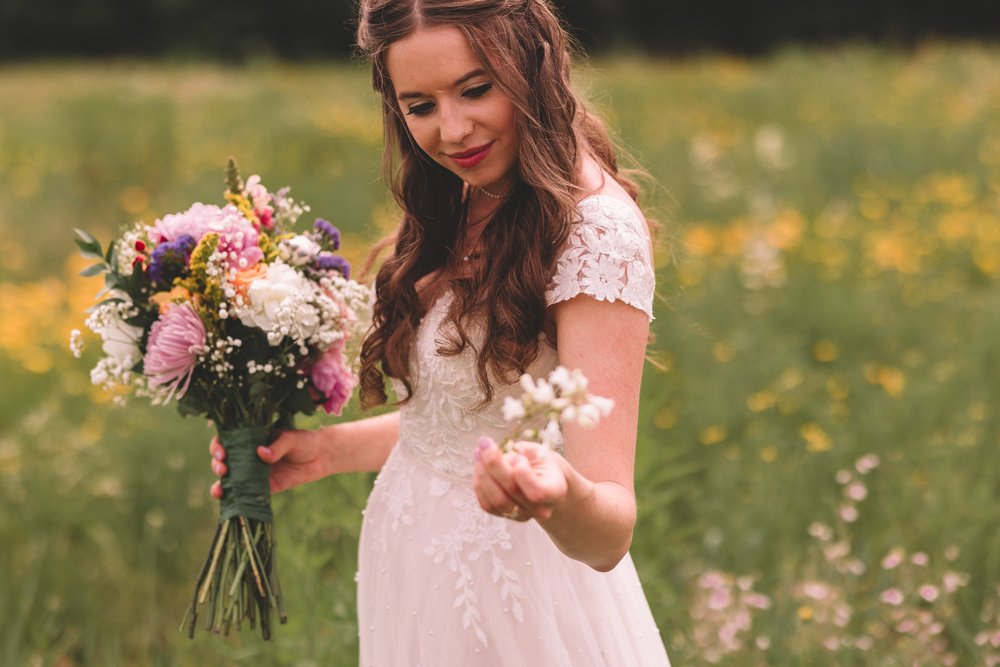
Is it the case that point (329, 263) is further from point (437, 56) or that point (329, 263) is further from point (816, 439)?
point (816, 439)

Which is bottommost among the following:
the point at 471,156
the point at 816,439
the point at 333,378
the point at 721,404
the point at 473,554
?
the point at 721,404

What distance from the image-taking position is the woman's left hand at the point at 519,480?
1.19 m

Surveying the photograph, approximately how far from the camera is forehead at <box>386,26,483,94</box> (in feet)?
5.00

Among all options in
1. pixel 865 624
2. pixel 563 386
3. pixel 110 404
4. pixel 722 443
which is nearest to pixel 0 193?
pixel 110 404

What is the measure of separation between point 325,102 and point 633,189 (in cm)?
918

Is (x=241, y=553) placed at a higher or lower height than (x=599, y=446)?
lower

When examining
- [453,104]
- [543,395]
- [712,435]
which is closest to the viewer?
[543,395]

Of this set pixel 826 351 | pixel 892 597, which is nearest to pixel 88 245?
pixel 892 597

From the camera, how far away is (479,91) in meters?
1.56

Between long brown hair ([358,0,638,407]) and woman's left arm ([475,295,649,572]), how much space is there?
0.25 feet

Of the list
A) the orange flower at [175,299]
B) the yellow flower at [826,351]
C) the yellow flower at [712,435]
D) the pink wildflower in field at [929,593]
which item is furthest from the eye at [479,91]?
the yellow flower at [826,351]

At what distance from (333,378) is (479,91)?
58cm

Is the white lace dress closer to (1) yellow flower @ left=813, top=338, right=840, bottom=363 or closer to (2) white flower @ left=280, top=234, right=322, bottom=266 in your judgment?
(2) white flower @ left=280, top=234, right=322, bottom=266

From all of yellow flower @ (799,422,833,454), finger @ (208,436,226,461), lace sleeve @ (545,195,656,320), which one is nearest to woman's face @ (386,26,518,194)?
lace sleeve @ (545,195,656,320)
